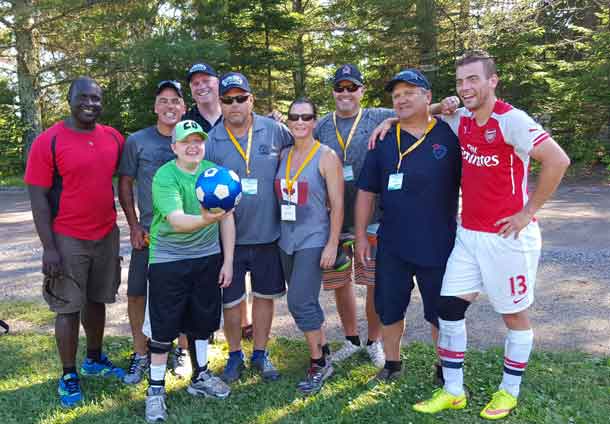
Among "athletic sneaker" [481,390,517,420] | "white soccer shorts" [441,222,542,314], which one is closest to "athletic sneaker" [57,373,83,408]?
"white soccer shorts" [441,222,542,314]

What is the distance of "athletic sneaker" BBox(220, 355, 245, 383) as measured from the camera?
14.6 feet

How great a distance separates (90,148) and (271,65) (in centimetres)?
1655

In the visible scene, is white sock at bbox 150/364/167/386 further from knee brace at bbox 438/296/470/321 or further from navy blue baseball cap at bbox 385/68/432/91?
navy blue baseball cap at bbox 385/68/432/91

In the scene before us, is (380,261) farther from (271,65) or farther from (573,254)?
(271,65)

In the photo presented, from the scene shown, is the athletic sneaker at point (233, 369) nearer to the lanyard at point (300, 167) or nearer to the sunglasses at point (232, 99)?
the lanyard at point (300, 167)

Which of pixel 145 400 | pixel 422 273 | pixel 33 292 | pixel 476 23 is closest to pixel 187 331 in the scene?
pixel 145 400

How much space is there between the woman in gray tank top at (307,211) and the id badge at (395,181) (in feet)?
1.52

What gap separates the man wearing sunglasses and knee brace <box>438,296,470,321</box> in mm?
1441

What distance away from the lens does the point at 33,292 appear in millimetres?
7012

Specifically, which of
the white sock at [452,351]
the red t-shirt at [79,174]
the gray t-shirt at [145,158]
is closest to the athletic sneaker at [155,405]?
the red t-shirt at [79,174]

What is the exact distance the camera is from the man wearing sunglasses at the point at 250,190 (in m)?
4.21

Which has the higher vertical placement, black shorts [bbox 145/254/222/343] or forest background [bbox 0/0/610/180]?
forest background [bbox 0/0/610/180]

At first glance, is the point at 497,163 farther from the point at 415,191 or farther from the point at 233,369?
the point at 233,369

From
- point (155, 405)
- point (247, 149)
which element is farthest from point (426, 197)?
point (155, 405)
